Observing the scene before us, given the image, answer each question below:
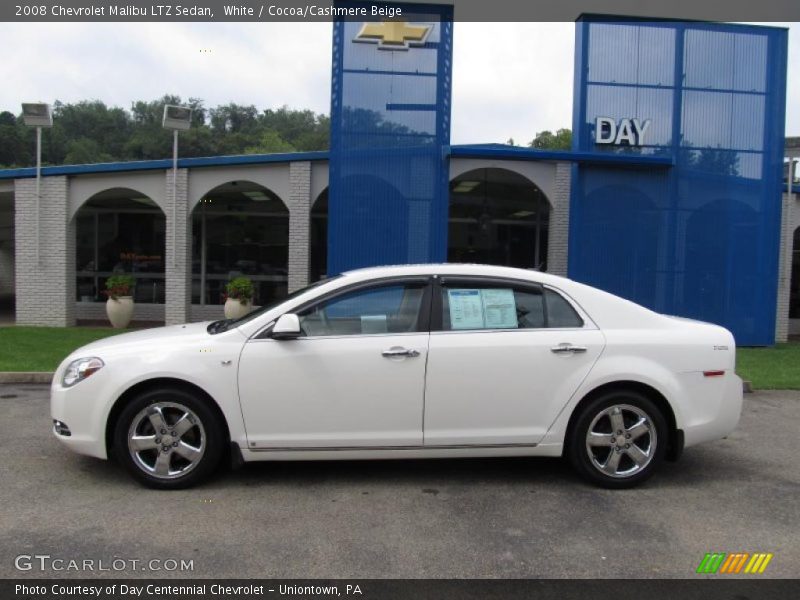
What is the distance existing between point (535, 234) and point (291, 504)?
14.2 m

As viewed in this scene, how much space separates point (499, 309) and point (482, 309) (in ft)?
0.42

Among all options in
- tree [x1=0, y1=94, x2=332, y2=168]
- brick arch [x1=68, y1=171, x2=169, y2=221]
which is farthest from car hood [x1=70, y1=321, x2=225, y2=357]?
tree [x1=0, y1=94, x2=332, y2=168]

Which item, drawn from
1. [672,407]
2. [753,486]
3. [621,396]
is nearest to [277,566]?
[621,396]

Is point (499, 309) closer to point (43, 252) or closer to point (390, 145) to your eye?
point (390, 145)

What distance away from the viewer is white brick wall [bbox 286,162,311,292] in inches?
549

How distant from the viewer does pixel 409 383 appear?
180 inches

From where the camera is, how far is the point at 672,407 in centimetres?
475

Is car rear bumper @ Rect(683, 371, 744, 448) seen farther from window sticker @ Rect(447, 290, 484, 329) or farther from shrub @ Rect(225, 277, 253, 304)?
shrub @ Rect(225, 277, 253, 304)

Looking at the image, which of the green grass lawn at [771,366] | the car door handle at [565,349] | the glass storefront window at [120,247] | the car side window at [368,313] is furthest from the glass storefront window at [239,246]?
the car door handle at [565,349]

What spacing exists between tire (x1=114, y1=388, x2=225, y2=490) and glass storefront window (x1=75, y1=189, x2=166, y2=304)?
523 inches

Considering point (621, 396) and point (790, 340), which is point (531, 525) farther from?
point (790, 340)

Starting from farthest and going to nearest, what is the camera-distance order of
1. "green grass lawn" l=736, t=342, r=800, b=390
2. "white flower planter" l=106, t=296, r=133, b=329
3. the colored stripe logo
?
1. "white flower planter" l=106, t=296, r=133, b=329
2. "green grass lawn" l=736, t=342, r=800, b=390
3. the colored stripe logo

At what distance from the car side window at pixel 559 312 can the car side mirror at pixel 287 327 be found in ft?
5.95

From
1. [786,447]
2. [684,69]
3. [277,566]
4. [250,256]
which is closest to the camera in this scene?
[277,566]
